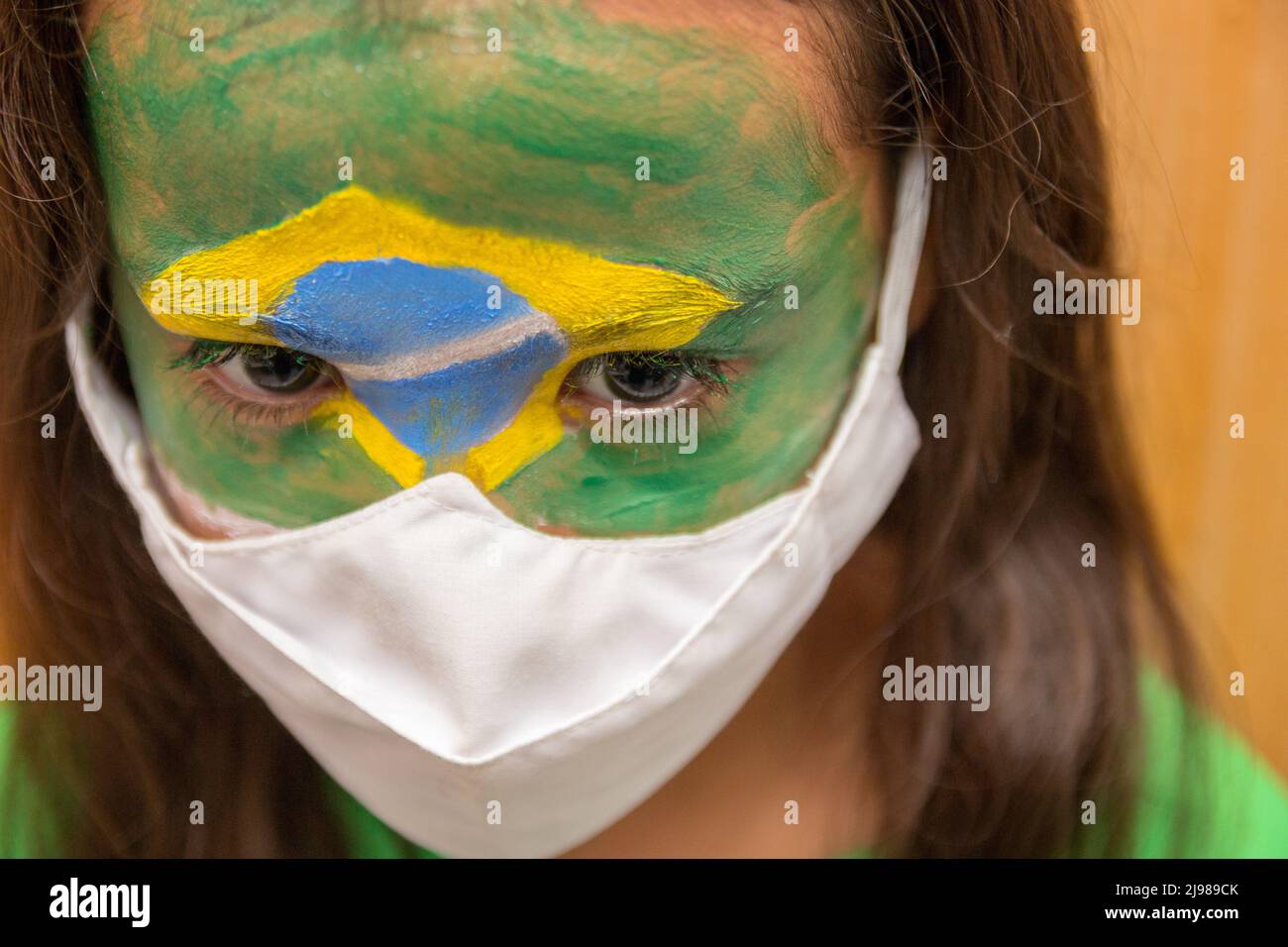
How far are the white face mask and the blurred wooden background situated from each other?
61cm

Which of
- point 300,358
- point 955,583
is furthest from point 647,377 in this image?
point 955,583

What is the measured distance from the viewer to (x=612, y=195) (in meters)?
0.83

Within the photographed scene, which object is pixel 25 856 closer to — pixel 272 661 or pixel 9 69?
pixel 272 661

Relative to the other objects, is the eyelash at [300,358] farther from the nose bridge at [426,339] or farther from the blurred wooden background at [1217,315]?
the blurred wooden background at [1217,315]

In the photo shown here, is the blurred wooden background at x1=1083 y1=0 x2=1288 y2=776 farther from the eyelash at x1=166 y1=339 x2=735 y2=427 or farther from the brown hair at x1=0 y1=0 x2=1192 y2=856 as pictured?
the eyelash at x1=166 y1=339 x2=735 y2=427

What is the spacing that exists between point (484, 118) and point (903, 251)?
1.20 ft

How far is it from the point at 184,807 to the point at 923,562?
82cm

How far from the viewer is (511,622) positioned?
91 cm

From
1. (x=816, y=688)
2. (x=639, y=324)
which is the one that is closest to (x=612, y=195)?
(x=639, y=324)

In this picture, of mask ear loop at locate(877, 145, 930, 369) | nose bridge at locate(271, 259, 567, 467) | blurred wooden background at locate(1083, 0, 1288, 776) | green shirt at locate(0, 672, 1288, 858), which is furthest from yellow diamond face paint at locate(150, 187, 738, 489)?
blurred wooden background at locate(1083, 0, 1288, 776)

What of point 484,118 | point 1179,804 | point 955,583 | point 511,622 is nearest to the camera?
point 484,118

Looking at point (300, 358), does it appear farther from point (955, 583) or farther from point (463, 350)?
point (955, 583)

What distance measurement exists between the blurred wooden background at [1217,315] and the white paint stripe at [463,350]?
833 millimetres

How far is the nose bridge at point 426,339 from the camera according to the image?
84cm
